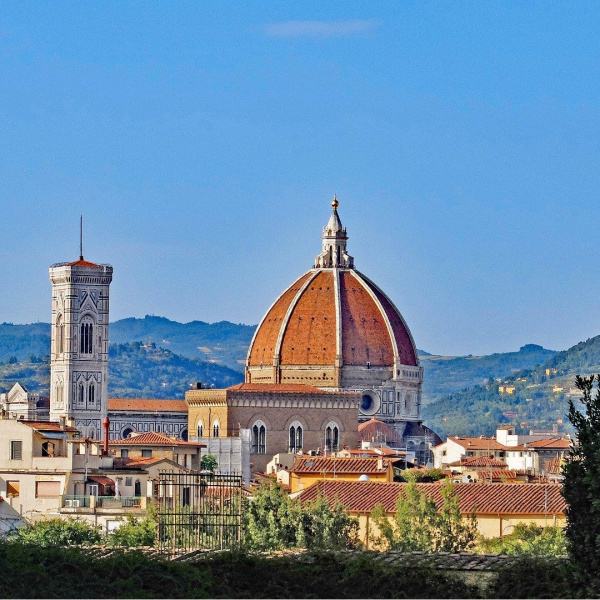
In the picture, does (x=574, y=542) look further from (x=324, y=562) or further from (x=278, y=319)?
(x=278, y=319)

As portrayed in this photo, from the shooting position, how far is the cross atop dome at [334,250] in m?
163

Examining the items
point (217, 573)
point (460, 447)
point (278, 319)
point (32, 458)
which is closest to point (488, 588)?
point (217, 573)

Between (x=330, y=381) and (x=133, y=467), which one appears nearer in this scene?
(x=133, y=467)

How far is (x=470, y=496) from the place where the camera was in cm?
5741

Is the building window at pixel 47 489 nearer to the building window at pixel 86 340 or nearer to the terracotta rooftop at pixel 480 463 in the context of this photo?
the terracotta rooftop at pixel 480 463

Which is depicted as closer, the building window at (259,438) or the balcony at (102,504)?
the balcony at (102,504)

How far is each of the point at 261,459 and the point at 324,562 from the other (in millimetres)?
100103

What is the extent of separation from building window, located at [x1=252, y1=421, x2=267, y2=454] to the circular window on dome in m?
19.6

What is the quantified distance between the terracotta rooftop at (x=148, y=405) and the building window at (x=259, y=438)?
15.1 m

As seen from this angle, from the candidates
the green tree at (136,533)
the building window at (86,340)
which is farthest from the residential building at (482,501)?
the building window at (86,340)

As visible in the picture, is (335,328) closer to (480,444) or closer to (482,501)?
(480,444)

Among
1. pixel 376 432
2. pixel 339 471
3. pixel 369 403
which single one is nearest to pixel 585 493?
pixel 339 471

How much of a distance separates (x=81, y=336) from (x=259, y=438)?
20.7m

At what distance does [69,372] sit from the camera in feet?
487
